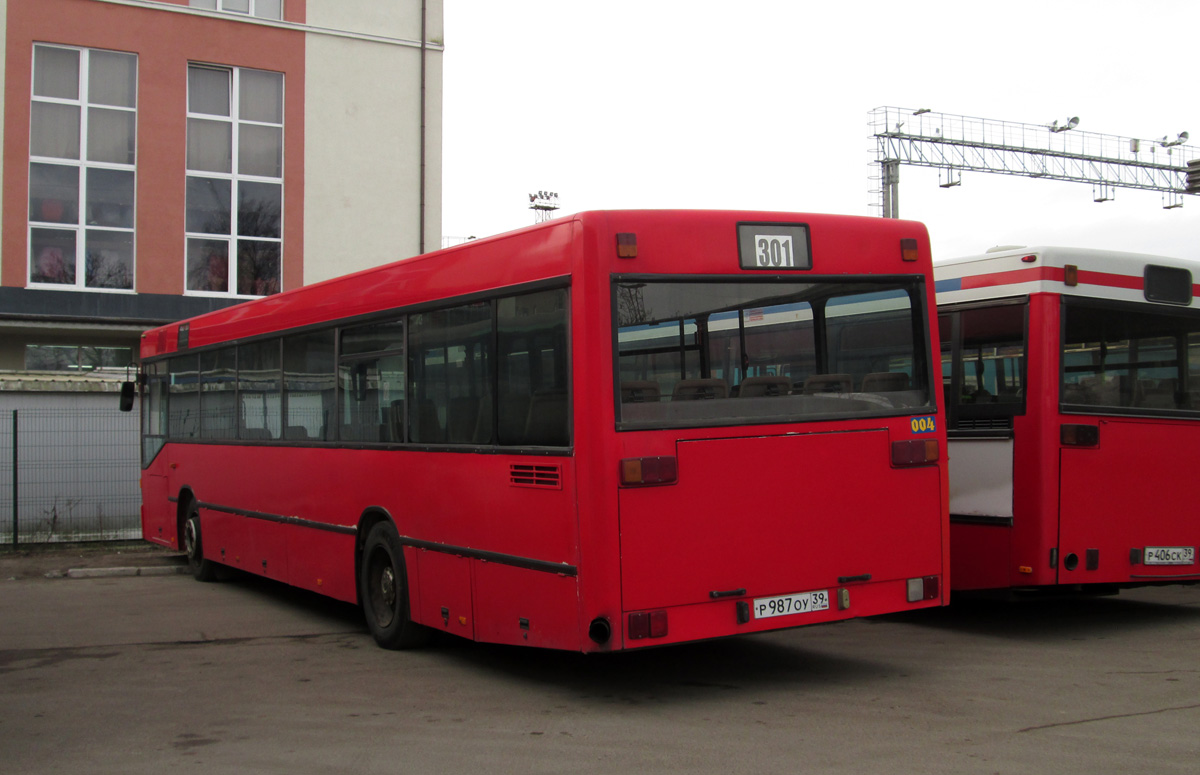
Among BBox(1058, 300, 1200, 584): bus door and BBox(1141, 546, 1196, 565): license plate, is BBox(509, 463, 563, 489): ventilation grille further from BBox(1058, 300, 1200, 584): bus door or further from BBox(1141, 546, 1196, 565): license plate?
BBox(1141, 546, 1196, 565): license plate

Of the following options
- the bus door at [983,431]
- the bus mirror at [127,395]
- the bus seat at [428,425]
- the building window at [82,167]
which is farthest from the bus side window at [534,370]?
the building window at [82,167]

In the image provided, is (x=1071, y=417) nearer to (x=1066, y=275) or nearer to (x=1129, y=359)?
Result: (x=1129, y=359)

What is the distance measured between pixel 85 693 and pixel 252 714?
1.51 m

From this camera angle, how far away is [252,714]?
7133mm

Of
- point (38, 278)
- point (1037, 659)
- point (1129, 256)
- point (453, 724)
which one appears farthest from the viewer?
point (38, 278)

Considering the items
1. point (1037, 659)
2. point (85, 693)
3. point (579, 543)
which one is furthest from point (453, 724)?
point (1037, 659)

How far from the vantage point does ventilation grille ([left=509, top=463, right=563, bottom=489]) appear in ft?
23.0

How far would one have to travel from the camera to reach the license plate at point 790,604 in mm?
7121

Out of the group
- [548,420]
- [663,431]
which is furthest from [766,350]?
[548,420]

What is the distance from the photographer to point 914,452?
7.65 metres

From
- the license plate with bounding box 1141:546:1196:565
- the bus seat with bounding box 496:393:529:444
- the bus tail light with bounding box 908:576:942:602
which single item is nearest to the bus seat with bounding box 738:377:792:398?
the bus seat with bounding box 496:393:529:444

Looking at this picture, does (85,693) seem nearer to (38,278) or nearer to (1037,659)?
(1037,659)

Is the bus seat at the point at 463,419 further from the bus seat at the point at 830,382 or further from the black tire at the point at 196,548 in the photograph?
the black tire at the point at 196,548

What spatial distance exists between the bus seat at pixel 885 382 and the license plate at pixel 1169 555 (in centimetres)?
343
